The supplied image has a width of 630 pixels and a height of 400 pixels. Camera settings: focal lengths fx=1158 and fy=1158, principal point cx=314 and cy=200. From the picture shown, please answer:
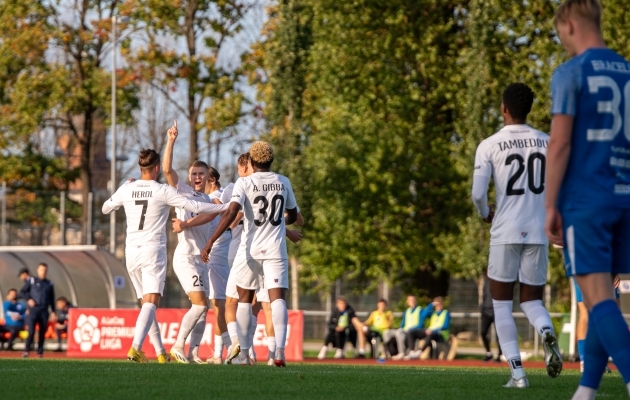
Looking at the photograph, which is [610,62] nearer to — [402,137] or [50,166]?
[402,137]

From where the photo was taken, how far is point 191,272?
1391cm

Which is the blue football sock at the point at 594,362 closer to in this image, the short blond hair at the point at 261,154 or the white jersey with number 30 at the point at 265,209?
the white jersey with number 30 at the point at 265,209

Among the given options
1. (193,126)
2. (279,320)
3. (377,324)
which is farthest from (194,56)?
(279,320)

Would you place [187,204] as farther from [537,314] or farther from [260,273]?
[537,314]

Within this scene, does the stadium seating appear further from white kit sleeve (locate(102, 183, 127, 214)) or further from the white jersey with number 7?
the white jersey with number 7

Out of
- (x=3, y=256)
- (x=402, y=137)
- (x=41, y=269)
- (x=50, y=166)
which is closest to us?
(x=41, y=269)

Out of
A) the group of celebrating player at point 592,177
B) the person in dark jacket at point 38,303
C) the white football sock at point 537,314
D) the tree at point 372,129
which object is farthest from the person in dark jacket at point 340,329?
the group of celebrating player at point 592,177

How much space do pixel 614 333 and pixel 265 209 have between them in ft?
21.5

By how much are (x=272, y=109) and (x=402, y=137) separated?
16.0 ft

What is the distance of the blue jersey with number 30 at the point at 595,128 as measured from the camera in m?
6.14

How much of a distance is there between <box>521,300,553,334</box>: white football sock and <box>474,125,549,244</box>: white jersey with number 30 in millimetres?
515

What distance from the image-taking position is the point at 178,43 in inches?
1734

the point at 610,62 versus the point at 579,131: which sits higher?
the point at 610,62

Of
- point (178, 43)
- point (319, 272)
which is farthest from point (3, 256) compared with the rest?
point (178, 43)
